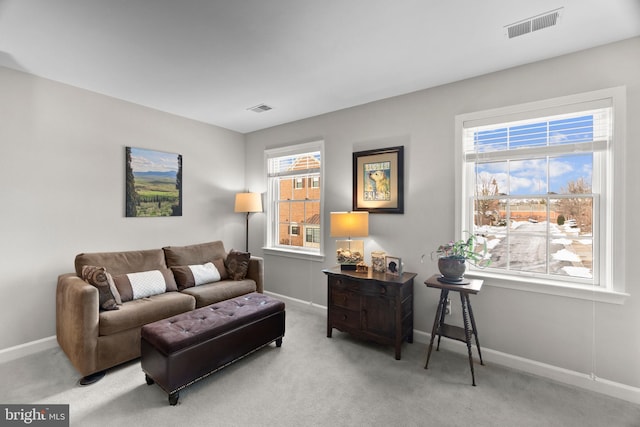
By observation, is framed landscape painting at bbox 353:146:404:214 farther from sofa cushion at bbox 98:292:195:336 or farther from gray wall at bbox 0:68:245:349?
gray wall at bbox 0:68:245:349

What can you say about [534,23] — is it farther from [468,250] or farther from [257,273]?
[257,273]

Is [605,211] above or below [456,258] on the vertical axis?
above

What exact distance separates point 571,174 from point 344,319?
248cm

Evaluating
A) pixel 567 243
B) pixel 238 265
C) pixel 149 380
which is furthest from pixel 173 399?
pixel 567 243

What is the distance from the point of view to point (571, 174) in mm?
2398

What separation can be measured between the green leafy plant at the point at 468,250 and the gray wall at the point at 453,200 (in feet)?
0.67

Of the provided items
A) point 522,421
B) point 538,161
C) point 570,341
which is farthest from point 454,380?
point 538,161

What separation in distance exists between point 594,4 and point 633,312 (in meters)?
2.18

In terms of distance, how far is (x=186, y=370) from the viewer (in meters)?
2.08

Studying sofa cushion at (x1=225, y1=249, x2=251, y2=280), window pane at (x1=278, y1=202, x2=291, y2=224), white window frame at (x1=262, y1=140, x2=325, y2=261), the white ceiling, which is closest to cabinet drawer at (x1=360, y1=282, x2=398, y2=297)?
white window frame at (x1=262, y1=140, x2=325, y2=261)

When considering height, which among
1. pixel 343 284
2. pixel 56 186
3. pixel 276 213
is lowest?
pixel 343 284

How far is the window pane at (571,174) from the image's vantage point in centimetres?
234

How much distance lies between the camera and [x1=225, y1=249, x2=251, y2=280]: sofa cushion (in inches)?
145

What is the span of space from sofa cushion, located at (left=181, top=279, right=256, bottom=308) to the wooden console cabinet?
112 cm
